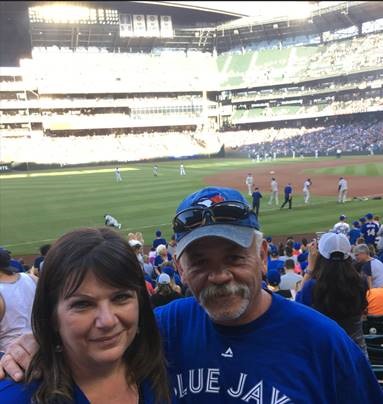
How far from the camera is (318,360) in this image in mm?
2109

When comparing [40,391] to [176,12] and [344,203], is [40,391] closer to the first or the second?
[344,203]

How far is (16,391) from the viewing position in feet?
5.83

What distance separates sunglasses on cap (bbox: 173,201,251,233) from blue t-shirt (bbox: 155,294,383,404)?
48 cm

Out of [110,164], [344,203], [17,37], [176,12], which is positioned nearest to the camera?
[344,203]

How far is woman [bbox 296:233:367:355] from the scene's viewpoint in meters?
3.57

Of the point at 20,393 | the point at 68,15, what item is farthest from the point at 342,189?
the point at 68,15

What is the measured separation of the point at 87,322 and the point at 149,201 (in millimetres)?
25796

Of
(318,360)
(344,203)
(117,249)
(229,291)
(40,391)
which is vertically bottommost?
(344,203)

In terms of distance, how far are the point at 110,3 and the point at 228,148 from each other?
29.0m

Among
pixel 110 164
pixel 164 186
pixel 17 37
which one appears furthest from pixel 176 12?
pixel 164 186

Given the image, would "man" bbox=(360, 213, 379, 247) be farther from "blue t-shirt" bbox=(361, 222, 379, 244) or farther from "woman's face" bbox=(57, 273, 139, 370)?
"woman's face" bbox=(57, 273, 139, 370)

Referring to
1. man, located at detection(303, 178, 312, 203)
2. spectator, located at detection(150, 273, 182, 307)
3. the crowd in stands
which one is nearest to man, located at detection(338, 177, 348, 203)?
man, located at detection(303, 178, 312, 203)

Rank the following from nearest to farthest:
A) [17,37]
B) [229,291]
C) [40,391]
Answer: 1. [40,391]
2. [229,291]
3. [17,37]

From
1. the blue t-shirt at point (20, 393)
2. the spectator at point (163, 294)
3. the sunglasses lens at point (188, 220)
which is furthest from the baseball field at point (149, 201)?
the blue t-shirt at point (20, 393)
